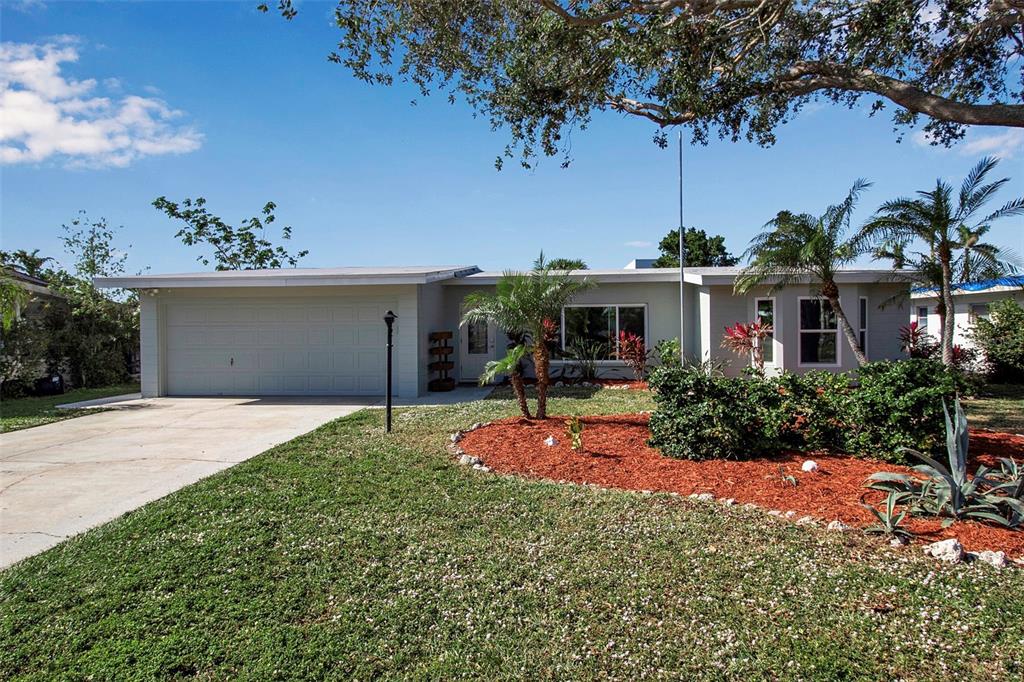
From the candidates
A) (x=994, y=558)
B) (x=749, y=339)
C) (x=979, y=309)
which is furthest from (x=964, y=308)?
(x=994, y=558)

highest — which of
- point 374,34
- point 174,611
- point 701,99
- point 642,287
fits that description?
point 374,34

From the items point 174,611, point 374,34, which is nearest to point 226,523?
point 174,611

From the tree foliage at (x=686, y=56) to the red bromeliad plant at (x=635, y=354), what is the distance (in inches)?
228

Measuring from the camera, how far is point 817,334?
13.3 metres

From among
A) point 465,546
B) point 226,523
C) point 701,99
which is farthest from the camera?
point 701,99

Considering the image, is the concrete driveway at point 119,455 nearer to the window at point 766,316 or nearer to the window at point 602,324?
the window at point 602,324

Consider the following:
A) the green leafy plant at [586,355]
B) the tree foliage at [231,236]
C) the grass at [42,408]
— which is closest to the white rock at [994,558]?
the green leafy plant at [586,355]

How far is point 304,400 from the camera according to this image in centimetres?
1252

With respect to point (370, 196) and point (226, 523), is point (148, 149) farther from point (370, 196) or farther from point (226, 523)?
point (226, 523)

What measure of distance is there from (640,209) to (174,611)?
51.7 feet

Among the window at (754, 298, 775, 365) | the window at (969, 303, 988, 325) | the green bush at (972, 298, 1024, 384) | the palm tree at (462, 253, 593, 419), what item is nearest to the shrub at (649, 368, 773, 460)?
the palm tree at (462, 253, 593, 419)

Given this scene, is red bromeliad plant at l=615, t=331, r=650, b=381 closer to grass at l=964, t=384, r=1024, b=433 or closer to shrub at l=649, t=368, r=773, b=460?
grass at l=964, t=384, r=1024, b=433

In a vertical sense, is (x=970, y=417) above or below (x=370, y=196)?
below

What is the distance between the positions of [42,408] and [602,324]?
12.7 m
